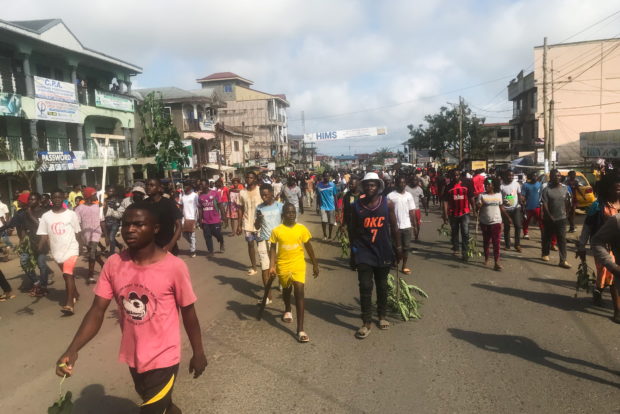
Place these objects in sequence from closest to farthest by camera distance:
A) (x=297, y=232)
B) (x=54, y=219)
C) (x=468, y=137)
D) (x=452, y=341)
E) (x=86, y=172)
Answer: (x=452, y=341) → (x=297, y=232) → (x=54, y=219) → (x=86, y=172) → (x=468, y=137)

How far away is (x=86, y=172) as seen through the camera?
2556 centimetres

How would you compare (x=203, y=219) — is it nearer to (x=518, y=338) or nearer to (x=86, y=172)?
(x=518, y=338)

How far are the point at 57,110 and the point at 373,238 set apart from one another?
69.4 feet

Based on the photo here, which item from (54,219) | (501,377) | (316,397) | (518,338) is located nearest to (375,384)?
(316,397)

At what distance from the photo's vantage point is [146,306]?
268cm

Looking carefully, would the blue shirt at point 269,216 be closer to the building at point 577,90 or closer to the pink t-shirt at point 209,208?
the pink t-shirt at point 209,208

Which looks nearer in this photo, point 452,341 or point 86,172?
point 452,341

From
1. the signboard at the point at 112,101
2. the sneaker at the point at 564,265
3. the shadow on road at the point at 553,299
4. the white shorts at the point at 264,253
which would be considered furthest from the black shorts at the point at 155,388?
the signboard at the point at 112,101

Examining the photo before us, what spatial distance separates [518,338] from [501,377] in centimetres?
105

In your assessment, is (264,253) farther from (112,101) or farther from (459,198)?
(112,101)

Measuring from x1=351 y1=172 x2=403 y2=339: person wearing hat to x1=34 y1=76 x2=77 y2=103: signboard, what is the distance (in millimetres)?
20083

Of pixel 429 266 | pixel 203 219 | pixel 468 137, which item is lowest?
pixel 429 266

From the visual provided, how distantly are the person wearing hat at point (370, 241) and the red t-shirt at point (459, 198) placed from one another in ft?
12.6

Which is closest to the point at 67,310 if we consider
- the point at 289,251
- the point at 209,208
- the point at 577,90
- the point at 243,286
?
the point at 243,286
